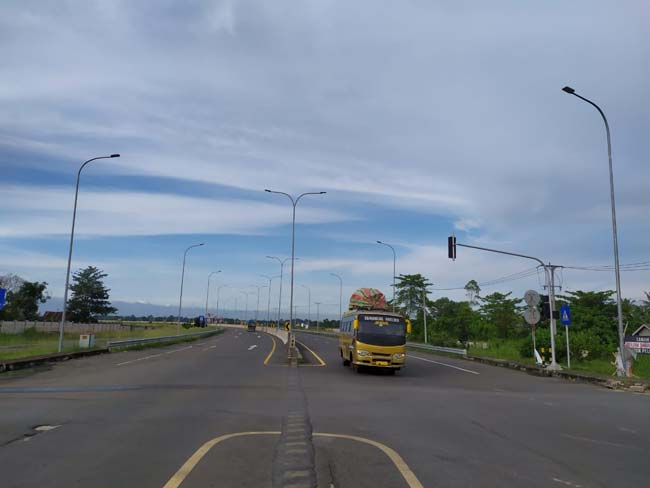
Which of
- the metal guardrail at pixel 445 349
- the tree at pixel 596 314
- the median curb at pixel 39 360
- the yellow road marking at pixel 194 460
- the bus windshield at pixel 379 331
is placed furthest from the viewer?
the tree at pixel 596 314

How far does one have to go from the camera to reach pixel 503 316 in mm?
67500

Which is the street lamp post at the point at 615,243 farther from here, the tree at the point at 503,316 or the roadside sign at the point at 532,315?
the tree at the point at 503,316

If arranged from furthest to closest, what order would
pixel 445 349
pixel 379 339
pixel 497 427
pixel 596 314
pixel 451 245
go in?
1. pixel 596 314
2. pixel 445 349
3. pixel 451 245
4. pixel 379 339
5. pixel 497 427

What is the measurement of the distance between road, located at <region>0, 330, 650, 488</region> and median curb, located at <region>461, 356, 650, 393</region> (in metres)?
2.00

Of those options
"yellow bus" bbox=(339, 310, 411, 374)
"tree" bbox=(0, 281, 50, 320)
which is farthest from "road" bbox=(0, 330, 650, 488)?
"tree" bbox=(0, 281, 50, 320)

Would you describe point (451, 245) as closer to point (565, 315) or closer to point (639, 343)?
point (565, 315)

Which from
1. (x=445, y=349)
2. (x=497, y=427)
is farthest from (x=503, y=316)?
(x=497, y=427)

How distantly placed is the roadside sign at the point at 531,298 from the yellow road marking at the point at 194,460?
20.1 meters

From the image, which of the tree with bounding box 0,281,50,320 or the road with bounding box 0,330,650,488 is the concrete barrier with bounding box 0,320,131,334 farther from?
the road with bounding box 0,330,650,488

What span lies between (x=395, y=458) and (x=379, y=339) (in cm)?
1433

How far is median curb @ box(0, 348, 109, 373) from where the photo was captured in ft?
67.6

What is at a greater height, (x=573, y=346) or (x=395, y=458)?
(x=573, y=346)

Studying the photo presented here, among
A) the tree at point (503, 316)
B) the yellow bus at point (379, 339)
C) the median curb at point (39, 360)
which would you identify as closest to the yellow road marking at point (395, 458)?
the yellow bus at point (379, 339)

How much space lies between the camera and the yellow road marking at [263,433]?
6.25 meters
